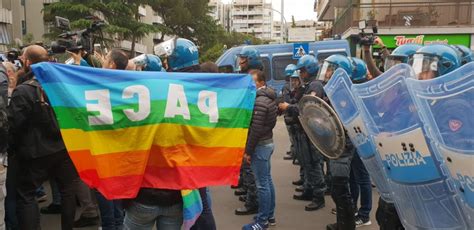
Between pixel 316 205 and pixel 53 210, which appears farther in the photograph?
pixel 316 205

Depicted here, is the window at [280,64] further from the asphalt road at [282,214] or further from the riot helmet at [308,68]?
the riot helmet at [308,68]

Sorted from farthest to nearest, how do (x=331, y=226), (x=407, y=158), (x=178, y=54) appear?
(x=331, y=226), (x=178, y=54), (x=407, y=158)

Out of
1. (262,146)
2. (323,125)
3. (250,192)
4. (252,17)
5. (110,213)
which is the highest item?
(252,17)

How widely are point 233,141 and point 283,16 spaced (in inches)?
1305

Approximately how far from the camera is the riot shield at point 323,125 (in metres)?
3.73

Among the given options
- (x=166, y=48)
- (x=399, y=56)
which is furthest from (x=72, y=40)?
(x=399, y=56)

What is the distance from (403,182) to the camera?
2.46 metres

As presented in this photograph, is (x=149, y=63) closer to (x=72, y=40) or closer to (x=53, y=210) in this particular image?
(x=72, y=40)

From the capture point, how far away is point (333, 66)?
4.85 metres

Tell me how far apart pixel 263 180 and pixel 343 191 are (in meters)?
0.88

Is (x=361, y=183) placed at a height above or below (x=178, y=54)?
below

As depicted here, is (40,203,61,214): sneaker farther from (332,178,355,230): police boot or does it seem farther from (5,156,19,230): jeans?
(332,178,355,230): police boot

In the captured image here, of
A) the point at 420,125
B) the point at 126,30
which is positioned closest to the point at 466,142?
the point at 420,125

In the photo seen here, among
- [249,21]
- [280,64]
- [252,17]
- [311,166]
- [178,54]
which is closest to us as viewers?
[178,54]
